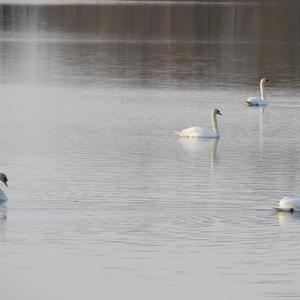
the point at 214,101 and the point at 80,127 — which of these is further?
the point at 214,101

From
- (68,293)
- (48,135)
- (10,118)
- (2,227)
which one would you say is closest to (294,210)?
(2,227)

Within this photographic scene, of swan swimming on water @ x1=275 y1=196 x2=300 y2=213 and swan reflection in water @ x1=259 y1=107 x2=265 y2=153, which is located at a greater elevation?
swan reflection in water @ x1=259 y1=107 x2=265 y2=153

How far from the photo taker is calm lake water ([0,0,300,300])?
1590cm

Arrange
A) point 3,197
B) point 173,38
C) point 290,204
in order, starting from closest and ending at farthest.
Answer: point 290,204 → point 3,197 → point 173,38

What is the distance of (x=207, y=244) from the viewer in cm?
1770

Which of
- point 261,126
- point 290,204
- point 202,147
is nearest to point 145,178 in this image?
point 290,204

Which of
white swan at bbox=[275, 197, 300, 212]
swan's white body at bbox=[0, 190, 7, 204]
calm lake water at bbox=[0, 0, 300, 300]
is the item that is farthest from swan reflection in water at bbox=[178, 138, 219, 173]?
swan's white body at bbox=[0, 190, 7, 204]

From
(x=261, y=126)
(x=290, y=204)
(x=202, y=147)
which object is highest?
(x=261, y=126)

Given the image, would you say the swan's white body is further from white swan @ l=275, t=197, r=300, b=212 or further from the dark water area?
the dark water area

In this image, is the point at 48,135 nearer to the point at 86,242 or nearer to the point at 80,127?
the point at 80,127

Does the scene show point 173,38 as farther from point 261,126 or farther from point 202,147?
point 202,147

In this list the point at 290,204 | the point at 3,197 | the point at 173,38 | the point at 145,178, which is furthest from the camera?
the point at 173,38

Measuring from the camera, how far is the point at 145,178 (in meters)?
23.3

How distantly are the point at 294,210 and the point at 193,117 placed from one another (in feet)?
49.7
